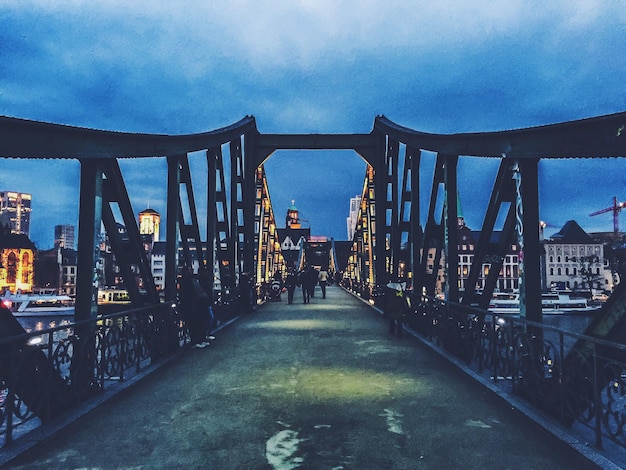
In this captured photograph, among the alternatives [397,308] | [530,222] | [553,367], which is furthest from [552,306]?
[553,367]

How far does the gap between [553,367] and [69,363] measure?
514 cm

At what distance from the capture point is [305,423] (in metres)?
4.86

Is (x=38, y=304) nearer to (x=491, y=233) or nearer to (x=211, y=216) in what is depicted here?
(x=211, y=216)

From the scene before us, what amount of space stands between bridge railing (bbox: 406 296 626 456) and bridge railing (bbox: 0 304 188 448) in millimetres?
4728

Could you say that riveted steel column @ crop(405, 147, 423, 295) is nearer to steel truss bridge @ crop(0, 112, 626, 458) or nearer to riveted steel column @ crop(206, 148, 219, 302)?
steel truss bridge @ crop(0, 112, 626, 458)

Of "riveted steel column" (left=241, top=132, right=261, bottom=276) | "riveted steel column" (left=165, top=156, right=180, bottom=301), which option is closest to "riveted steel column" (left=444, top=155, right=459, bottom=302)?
"riveted steel column" (left=165, top=156, right=180, bottom=301)

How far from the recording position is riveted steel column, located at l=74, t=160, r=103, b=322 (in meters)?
5.90

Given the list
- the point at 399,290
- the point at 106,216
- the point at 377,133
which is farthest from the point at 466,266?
the point at 106,216

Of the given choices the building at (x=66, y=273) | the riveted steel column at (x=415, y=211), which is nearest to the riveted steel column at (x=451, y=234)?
the riveted steel column at (x=415, y=211)

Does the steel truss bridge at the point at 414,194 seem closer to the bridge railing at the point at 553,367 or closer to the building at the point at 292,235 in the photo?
the bridge railing at the point at 553,367

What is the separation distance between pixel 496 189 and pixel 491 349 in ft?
7.37

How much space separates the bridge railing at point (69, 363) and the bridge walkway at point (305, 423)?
0.34 metres

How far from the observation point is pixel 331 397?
5.86m

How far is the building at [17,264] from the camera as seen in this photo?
4001 inches
